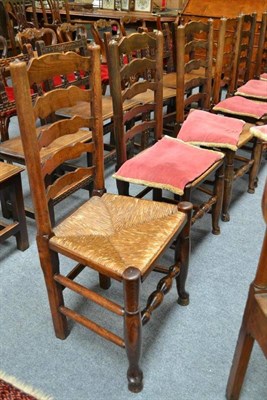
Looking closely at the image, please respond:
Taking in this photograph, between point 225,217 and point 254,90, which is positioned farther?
point 254,90

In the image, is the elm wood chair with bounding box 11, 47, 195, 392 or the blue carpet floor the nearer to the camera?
the elm wood chair with bounding box 11, 47, 195, 392

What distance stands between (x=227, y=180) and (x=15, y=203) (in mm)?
1146

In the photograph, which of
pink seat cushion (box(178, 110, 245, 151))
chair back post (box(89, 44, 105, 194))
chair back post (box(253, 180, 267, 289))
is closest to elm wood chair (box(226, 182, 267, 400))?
chair back post (box(253, 180, 267, 289))

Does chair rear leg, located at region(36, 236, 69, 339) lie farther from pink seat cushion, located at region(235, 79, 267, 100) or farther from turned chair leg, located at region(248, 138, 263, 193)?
pink seat cushion, located at region(235, 79, 267, 100)

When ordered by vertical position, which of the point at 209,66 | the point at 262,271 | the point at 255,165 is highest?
the point at 209,66

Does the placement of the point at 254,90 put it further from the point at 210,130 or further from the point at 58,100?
the point at 58,100

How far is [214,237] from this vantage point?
2.09m

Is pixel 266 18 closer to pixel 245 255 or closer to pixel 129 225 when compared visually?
pixel 245 255

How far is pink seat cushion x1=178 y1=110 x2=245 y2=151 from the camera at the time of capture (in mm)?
1977

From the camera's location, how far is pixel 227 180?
6.90 feet

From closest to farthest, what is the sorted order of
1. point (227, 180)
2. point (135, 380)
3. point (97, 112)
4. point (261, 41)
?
point (135, 380) < point (97, 112) < point (227, 180) < point (261, 41)

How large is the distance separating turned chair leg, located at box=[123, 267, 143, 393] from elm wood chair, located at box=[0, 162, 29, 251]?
92 centimetres

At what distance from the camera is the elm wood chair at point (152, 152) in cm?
162

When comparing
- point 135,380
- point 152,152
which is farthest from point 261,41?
point 135,380
